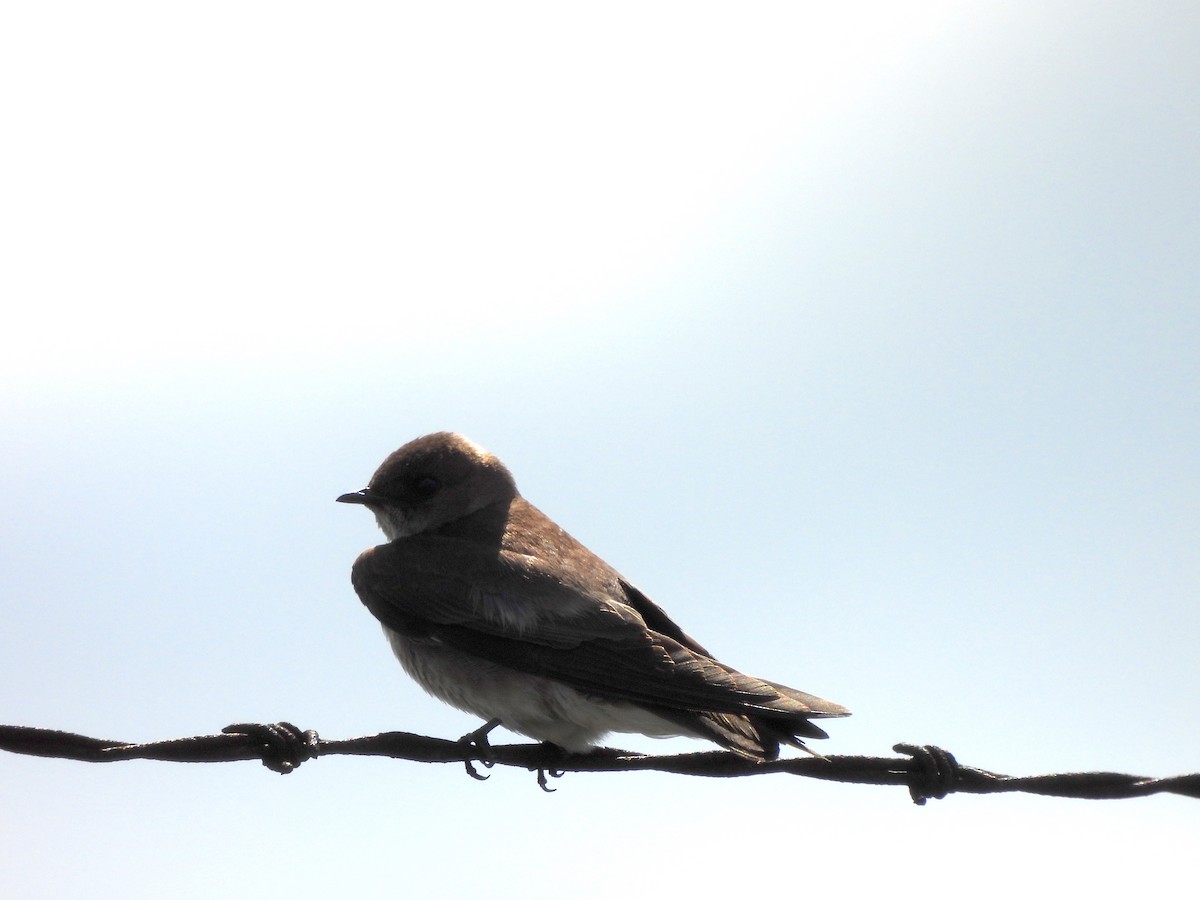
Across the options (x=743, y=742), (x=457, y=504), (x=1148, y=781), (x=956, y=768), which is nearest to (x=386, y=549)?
(x=457, y=504)

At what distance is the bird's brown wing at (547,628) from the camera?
546 cm

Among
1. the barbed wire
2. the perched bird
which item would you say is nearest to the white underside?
the perched bird

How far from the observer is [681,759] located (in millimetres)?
4680

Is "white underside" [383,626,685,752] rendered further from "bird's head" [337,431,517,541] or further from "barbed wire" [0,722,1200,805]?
"bird's head" [337,431,517,541]

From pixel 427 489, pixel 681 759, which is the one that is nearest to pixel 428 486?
pixel 427 489

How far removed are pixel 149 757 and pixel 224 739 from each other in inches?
9.8

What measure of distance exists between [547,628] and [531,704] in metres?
0.38

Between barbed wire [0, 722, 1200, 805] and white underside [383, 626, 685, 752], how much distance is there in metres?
1.02

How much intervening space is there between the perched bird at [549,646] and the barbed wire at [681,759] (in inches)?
15.1

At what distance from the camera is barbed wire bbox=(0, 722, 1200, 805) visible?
3.93 meters

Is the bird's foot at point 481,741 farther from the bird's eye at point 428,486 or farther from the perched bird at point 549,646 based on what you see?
the bird's eye at point 428,486

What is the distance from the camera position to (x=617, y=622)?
20.1 ft

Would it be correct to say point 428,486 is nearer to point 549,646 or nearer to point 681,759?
point 549,646

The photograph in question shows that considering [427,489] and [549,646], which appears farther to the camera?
[427,489]
